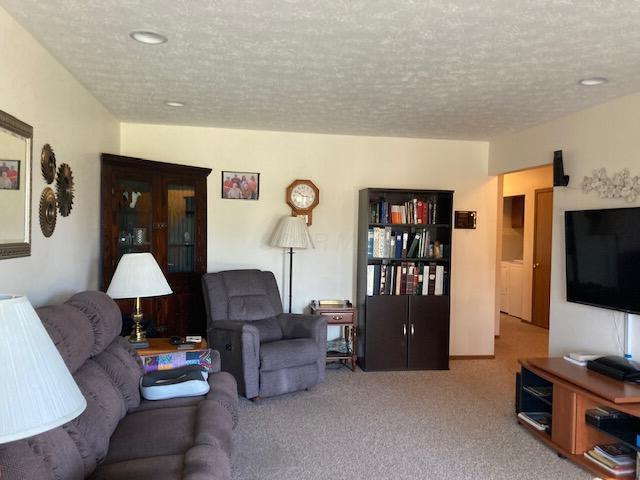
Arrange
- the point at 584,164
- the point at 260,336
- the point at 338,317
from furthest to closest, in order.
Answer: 1. the point at 338,317
2. the point at 260,336
3. the point at 584,164

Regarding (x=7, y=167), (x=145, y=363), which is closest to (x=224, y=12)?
(x=7, y=167)

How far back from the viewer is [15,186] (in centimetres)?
241

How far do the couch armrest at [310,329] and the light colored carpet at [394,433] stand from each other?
0.28 meters

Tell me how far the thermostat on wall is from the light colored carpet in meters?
1.54

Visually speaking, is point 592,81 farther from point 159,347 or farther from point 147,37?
point 159,347

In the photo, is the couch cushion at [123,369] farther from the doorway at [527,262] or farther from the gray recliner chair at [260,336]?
the doorway at [527,262]

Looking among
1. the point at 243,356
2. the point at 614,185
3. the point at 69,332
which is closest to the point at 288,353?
the point at 243,356

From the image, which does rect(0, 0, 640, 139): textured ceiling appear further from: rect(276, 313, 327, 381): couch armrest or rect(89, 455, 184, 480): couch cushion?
rect(89, 455, 184, 480): couch cushion

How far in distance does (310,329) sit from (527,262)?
14.9 ft

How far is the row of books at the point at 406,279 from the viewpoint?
4.94 metres

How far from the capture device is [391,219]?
16.6 feet

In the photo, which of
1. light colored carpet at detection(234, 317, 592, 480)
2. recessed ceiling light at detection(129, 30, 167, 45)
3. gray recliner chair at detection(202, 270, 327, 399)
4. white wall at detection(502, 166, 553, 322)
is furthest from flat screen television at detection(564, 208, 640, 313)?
white wall at detection(502, 166, 553, 322)

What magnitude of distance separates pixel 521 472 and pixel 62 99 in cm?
351

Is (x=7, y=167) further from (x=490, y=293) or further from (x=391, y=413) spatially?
(x=490, y=293)
